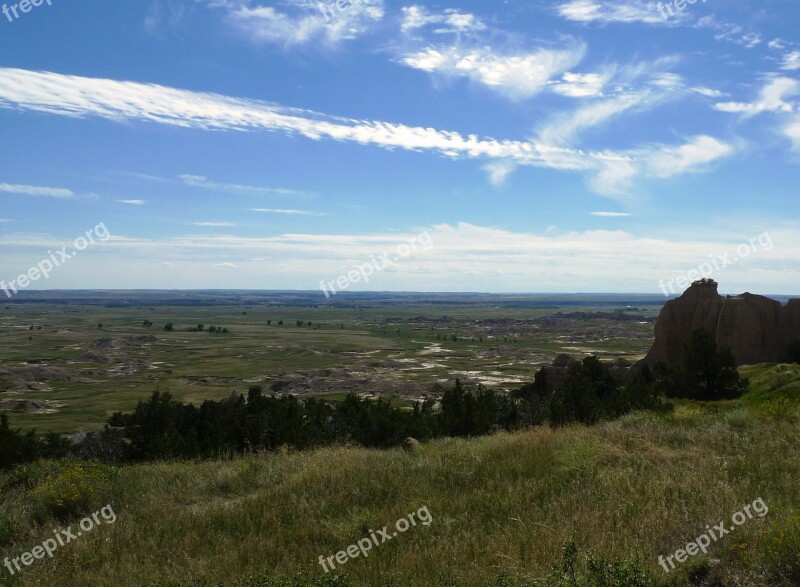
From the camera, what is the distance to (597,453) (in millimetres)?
9344

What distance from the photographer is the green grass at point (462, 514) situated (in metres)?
5.62

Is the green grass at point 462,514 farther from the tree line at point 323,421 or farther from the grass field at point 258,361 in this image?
the grass field at point 258,361

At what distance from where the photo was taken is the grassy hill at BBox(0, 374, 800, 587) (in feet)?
18.2

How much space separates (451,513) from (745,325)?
55135 millimetres

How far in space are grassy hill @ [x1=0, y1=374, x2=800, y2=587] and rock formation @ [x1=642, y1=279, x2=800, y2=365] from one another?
4779 centimetres

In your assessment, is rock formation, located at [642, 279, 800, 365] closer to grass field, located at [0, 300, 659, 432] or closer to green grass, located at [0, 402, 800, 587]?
grass field, located at [0, 300, 659, 432]

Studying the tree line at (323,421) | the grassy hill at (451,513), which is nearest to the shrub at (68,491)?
the grassy hill at (451,513)

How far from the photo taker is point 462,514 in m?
7.41

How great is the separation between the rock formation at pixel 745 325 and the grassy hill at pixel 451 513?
47795 millimetres

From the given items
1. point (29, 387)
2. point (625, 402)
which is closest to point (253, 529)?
point (625, 402)

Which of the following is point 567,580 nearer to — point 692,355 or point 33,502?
point 33,502

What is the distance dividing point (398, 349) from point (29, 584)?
395 feet

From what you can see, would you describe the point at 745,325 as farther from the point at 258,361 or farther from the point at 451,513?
the point at 258,361

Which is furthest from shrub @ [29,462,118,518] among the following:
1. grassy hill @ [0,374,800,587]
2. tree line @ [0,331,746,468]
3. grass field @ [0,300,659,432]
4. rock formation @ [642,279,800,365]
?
rock formation @ [642,279,800,365]
